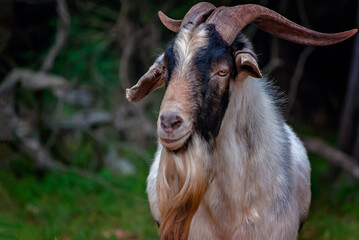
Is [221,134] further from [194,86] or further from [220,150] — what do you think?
[194,86]

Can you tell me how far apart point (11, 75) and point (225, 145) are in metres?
4.35

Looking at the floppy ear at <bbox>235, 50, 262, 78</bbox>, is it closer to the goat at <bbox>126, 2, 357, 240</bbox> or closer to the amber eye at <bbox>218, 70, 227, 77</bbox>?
the goat at <bbox>126, 2, 357, 240</bbox>

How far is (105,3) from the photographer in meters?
8.70

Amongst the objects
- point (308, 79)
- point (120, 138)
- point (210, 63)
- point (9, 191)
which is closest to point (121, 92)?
point (120, 138)

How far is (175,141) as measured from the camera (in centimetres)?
337

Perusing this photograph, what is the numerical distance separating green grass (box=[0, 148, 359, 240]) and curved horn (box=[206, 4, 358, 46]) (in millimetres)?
2779

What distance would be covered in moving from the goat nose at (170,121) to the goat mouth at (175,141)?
8 centimetres

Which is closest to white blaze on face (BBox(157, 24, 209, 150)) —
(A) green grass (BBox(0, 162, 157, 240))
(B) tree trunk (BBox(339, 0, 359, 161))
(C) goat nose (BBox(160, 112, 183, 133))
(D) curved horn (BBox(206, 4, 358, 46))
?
(C) goat nose (BBox(160, 112, 183, 133))

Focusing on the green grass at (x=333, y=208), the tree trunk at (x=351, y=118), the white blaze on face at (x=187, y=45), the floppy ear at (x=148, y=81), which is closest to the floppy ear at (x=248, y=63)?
the white blaze on face at (x=187, y=45)

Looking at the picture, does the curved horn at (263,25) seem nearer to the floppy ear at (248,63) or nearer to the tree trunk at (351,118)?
the floppy ear at (248,63)

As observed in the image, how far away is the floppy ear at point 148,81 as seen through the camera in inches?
153

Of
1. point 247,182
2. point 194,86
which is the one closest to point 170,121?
point 194,86

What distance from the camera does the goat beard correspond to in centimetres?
352

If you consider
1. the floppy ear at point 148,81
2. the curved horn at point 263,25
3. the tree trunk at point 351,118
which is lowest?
the tree trunk at point 351,118
